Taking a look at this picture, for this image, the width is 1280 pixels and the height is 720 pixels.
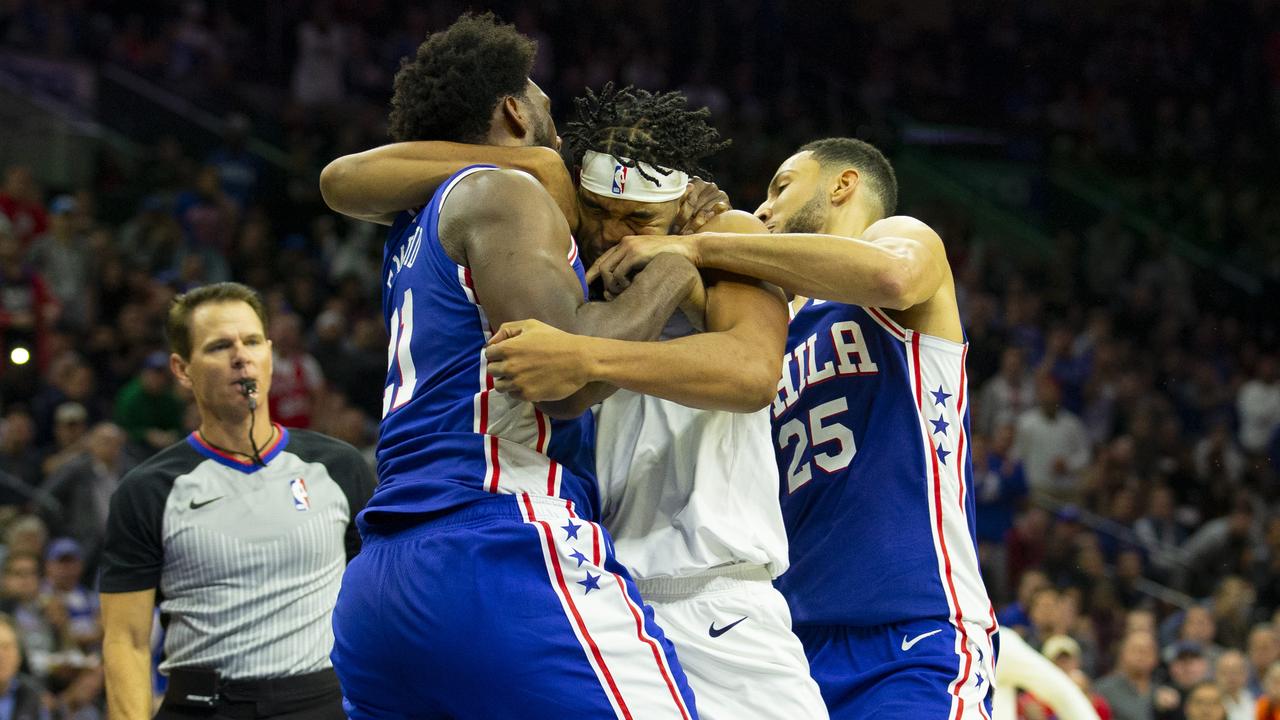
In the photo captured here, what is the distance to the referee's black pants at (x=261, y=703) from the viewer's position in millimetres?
4742

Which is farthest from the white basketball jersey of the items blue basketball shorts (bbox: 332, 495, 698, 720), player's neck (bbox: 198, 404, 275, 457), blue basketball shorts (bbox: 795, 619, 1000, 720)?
player's neck (bbox: 198, 404, 275, 457)

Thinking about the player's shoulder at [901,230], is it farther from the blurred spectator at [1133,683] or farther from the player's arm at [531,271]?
the blurred spectator at [1133,683]

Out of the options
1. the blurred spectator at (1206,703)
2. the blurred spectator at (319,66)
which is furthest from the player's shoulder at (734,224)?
the blurred spectator at (319,66)

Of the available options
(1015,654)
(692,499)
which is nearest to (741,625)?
(692,499)

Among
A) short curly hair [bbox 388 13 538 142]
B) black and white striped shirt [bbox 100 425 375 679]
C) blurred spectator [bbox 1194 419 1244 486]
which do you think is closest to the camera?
short curly hair [bbox 388 13 538 142]

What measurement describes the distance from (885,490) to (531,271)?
4.73 feet

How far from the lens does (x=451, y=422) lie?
323 centimetres

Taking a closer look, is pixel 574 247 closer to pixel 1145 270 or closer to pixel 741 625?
pixel 741 625

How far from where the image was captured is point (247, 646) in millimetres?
4773

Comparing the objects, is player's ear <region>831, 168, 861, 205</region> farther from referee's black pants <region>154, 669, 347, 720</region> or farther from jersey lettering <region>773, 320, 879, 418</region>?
referee's black pants <region>154, 669, 347, 720</region>

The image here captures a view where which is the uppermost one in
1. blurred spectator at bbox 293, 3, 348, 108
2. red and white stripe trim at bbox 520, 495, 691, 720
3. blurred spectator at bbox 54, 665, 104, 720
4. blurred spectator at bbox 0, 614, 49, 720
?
blurred spectator at bbox 293, 3, 348, 108

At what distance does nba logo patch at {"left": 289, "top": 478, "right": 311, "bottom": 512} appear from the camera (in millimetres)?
4922

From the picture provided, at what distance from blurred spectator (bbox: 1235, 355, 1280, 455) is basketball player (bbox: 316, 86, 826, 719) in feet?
39.8

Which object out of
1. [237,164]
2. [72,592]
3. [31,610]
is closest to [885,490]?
[31,610]
